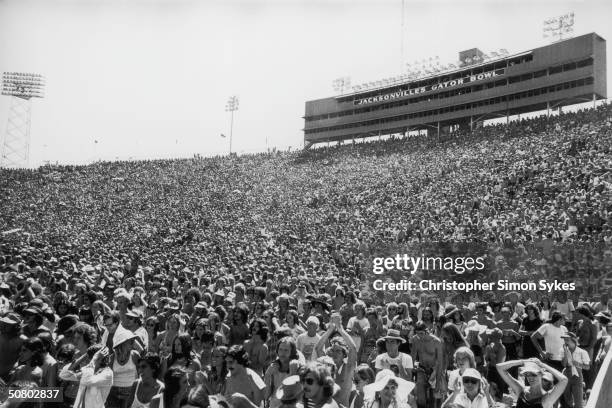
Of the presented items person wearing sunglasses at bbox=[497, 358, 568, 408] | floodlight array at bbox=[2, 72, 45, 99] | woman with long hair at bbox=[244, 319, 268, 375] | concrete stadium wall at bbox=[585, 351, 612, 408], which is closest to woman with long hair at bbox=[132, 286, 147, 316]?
woman with long hair at bbox=[244, 319, 268, 375]

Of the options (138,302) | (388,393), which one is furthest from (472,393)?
(138,302)

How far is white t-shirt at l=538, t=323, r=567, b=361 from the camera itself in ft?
22.8

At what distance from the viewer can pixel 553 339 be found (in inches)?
275

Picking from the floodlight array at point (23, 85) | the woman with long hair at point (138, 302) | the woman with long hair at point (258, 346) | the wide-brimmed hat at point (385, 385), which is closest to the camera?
the wide-brimmed hat at point (385, 385)

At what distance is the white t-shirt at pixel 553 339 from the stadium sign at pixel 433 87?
126ft

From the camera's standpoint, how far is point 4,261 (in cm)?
1534

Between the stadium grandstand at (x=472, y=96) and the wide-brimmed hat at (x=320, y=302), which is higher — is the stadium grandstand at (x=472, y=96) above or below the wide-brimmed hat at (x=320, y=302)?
above

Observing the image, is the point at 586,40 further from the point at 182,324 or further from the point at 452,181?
the point at 182,324

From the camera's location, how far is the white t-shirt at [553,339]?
6941mm

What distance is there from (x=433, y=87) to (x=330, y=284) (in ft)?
123

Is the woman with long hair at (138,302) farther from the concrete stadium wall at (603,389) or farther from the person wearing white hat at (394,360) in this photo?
the concrete stadium wall at (603,389)

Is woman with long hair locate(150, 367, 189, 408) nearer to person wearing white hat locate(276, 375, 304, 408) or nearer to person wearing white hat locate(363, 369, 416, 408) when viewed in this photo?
person wearing white hat locate(276, 375, 304, 408)
